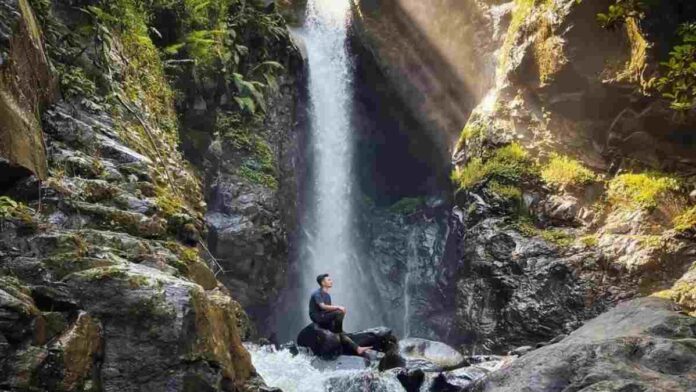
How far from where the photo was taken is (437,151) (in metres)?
19.3

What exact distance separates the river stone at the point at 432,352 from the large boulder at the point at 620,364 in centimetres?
421

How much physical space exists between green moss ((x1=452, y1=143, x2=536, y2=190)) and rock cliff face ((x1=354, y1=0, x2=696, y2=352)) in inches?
→ 1.2

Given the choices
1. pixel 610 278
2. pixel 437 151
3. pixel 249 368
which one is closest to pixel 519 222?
pixel 610 278

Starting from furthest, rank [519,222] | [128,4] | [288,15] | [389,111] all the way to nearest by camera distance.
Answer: [288,15] < [389,111] < [519,222] < [128,4]

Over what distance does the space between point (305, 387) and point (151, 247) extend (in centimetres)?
385

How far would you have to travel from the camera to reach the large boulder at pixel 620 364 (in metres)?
4.65

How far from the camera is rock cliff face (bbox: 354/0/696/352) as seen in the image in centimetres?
1127

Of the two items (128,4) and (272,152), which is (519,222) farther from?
(128,4)

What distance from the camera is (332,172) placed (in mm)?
19844

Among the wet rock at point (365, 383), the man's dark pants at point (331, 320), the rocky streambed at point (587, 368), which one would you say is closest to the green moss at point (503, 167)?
the rocky streambed at point (587, 368)

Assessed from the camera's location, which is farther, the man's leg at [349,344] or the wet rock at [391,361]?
the man's leg at [349,344]

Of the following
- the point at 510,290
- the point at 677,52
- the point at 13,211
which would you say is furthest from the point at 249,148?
the point at 677,52

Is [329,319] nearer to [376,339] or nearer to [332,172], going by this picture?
[376,339]

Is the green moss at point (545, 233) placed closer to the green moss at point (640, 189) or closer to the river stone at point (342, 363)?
the green moss at point (640, 189)
